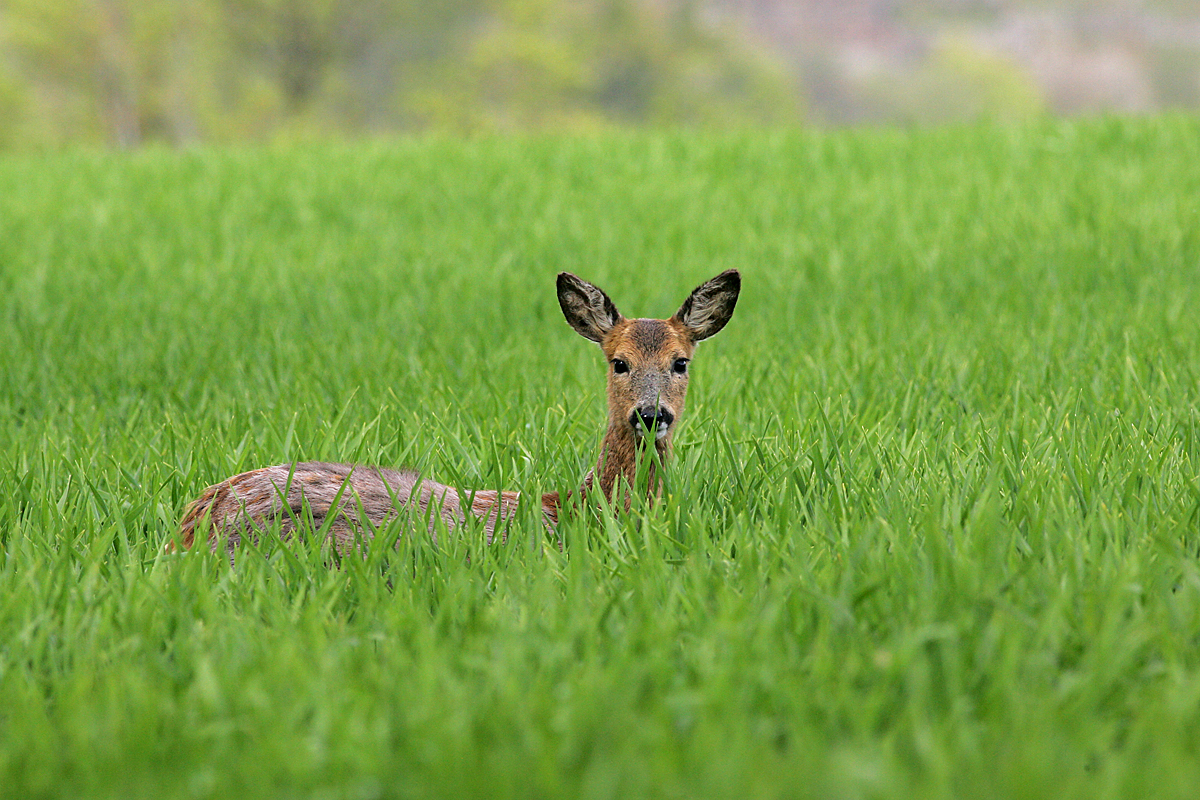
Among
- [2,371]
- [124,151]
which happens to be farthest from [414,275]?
[124,151]

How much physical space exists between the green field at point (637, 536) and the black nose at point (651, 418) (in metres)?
0.20

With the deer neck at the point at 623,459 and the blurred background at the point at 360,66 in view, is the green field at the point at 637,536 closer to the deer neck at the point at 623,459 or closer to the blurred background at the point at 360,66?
the deer neck at the point at 623,459

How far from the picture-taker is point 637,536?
357 cm

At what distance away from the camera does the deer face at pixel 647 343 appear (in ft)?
13.6

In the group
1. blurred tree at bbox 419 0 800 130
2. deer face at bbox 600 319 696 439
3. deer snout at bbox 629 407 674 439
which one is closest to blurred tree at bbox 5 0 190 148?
blurred tree at bbox 419 0 800 130

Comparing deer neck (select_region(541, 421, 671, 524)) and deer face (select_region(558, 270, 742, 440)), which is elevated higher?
deer face (select_region(558, 270, 742, 440))

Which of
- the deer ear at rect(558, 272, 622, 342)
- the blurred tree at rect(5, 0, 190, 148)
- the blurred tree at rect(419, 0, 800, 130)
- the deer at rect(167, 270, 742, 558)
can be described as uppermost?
the blurred tree at rect(419, 0, 800, 130)

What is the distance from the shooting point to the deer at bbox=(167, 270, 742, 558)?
149 inches

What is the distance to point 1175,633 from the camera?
2.88m

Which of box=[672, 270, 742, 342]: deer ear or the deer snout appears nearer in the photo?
the deer snout

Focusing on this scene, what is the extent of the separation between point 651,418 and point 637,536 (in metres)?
0.62

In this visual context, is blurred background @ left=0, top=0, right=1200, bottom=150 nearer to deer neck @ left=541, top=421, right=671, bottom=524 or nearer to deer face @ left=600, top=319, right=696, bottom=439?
deer face @ left=600, top=319, right=696, bottom=439

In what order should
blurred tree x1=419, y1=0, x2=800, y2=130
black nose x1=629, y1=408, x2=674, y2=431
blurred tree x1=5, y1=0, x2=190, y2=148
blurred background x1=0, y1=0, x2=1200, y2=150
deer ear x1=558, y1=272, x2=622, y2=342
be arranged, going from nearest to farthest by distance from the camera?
black nose x1=629, y1=408, x2=674, y2=431, deer ear x1=558, y1=272, x2=622, y2=342, blurred tree x1=5, y1=0, x2=190, y2=148, blurred background x1=0, y1=0, x2=1200, y2=150, blurred tree x1=419, y1=0, x2=800, y2=130

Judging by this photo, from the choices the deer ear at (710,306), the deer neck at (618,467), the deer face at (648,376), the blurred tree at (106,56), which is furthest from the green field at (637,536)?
the blurred tree at (106,56)
